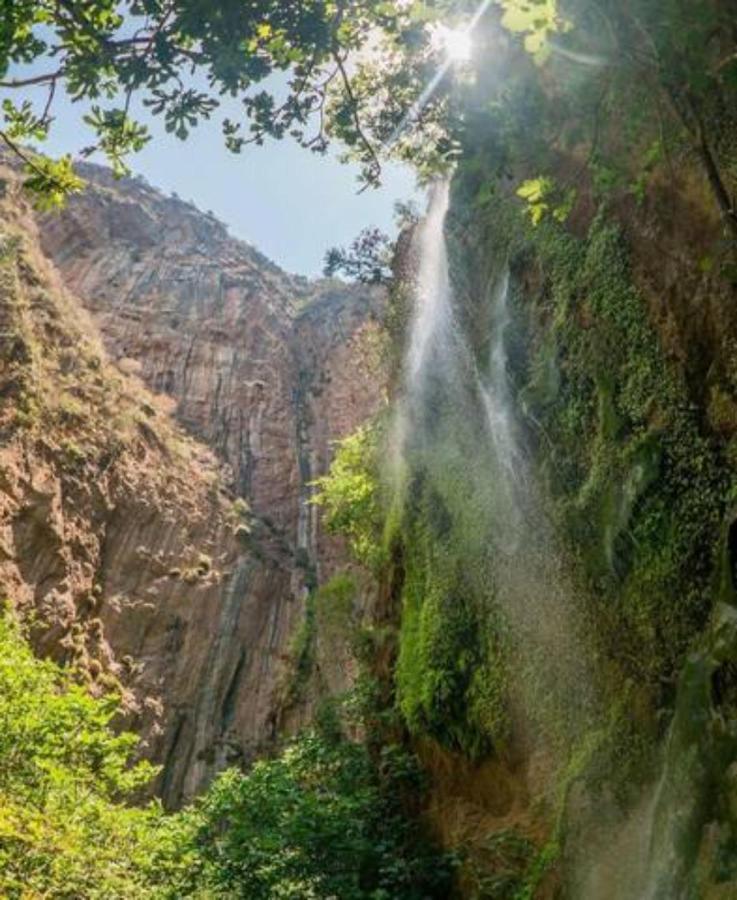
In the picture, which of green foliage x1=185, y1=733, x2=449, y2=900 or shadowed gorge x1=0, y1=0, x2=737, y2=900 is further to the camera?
green foliage x1=185, y1=733, x2=449, y2=900

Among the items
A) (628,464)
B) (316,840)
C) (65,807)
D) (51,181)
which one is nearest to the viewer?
(51,181)

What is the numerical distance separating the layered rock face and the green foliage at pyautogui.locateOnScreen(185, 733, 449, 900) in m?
10.2

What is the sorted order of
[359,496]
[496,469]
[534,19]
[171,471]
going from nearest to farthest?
1. [534,19]
2. [496,469]
3. [359,496]
4. [171,471]

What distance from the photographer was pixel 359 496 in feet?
53.1

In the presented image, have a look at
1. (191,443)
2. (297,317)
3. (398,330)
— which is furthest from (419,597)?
(297,317)

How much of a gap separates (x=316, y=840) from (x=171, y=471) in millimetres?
22830

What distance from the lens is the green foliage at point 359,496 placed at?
15.8 metres

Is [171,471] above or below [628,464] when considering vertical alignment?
above

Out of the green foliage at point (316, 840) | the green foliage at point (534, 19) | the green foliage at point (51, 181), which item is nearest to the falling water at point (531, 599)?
the green foliage at point (316, 840)

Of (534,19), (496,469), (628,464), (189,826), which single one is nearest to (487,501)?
(496,469)

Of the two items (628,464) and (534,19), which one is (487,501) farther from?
(534,19)

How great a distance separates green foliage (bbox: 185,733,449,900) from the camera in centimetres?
862

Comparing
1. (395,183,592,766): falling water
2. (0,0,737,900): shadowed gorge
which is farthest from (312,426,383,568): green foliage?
(395,183,592,766): falling water

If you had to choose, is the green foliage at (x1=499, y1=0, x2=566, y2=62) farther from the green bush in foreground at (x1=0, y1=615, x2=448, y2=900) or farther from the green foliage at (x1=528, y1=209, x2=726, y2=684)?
the green bush in foreground at (x1=0, y1=615, x2=448, y2=900)
